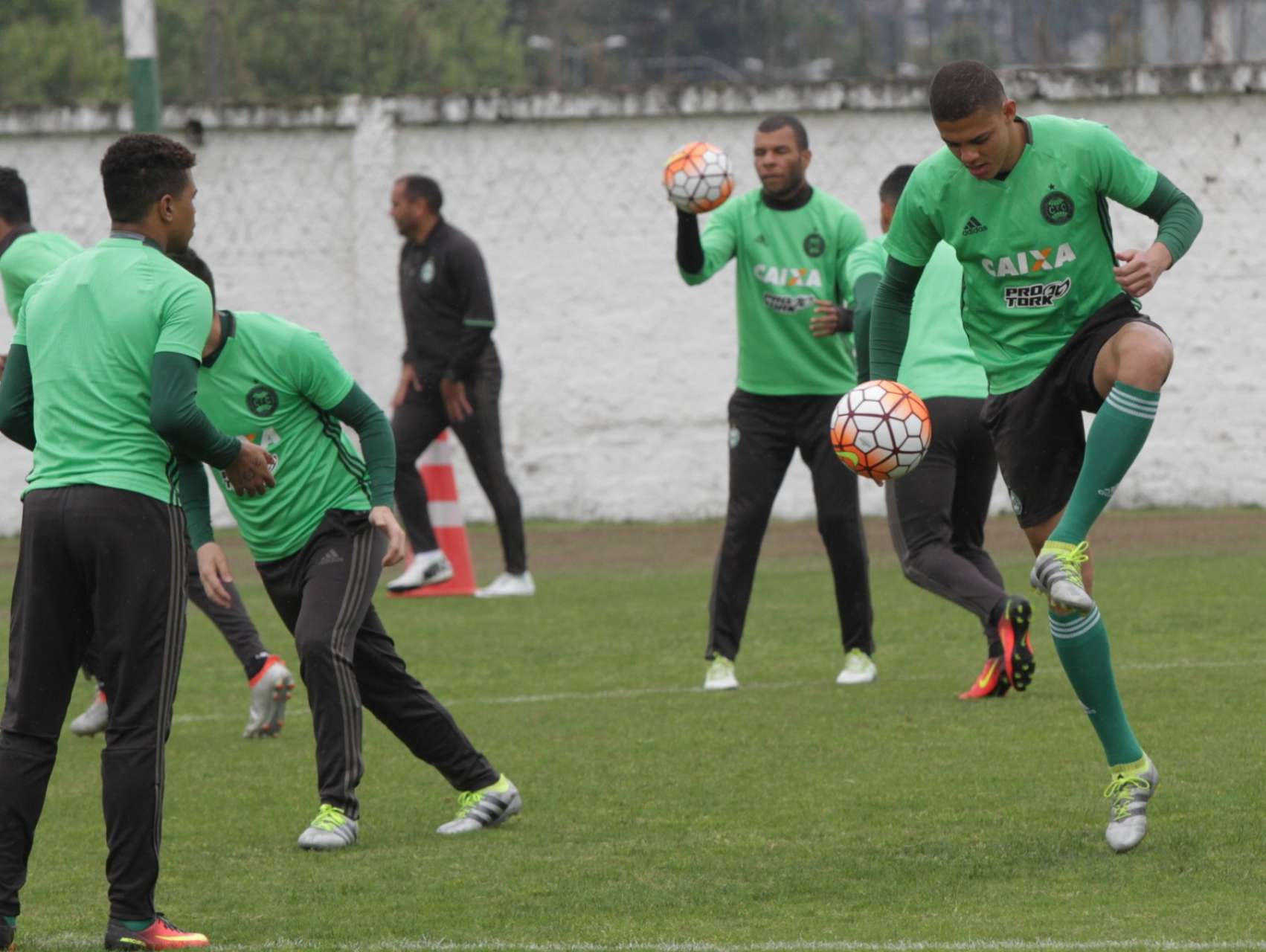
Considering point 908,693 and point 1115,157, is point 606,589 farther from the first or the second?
point 1115,157

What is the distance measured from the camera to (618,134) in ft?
52.7

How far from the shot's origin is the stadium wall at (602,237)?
15312 millimetres

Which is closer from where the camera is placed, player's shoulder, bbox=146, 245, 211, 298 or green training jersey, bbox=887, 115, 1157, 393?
player's shoulder, bbox=146, 245, 211, 298

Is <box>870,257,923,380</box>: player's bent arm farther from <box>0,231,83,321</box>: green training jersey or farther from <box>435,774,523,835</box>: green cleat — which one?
<box>0,231,83,321</box>: green training jersey

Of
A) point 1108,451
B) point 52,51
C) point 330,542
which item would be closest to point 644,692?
point 330,542

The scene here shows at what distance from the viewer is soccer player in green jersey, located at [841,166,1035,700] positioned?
823 cm

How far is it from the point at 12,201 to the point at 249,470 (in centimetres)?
362

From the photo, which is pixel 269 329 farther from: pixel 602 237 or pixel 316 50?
pixel 316 50

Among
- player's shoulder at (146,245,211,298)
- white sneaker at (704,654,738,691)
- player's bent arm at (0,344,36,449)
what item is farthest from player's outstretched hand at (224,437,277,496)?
white sneaker at (704,654,738,691)

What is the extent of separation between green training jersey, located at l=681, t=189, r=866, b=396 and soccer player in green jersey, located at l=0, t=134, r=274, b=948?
4126 mm

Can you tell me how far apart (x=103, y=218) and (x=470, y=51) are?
11549mm

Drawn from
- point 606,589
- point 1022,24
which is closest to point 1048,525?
point 606,589

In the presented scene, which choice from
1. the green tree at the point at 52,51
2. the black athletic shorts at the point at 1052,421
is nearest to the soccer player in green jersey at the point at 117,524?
the black athletic shorts at the point at 1052,421

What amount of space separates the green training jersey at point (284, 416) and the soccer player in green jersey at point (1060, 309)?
1.80 metres
